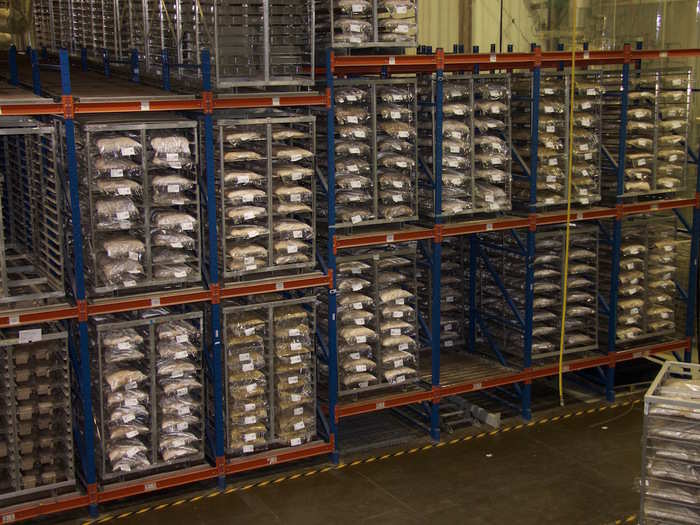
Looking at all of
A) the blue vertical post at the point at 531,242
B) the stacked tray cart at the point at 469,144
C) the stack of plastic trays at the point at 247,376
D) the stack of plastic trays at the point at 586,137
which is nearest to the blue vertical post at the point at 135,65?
the stack of plastic trays at the point at 247,376

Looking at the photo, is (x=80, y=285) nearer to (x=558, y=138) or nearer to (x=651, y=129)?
(x=558, y=138)

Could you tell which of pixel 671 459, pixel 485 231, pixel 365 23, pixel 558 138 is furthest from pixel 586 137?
pixel 671 459

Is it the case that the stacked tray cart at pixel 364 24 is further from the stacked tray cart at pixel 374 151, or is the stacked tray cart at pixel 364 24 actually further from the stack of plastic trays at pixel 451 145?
the stack of plastic trays at pixel 451 145

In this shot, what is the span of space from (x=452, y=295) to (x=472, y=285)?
11.8 inches

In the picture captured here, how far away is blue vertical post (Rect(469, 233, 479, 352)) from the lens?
12070 mm

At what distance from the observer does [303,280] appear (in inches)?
377

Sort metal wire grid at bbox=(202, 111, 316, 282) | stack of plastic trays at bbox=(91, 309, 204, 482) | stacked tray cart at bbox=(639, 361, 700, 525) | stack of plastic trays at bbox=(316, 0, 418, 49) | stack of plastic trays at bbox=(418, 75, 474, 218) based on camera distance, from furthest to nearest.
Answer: stack of plastic trays at bbox=(418, 75, 474, 218)
stack of plastic trays at bbox=(316, 0, 418, 49)
metal wire grid at bbox=(202, 111, 316, 282)
stack of plastic trays at bbox=(91, 309, 204, 482)
stacked tray cart at bbox=(639, 361, 700, 525)

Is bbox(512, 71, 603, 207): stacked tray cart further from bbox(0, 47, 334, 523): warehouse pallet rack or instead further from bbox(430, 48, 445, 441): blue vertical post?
bbox(0, 47, 334, 523): warehouse pallet rack

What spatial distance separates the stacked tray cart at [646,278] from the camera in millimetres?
12109

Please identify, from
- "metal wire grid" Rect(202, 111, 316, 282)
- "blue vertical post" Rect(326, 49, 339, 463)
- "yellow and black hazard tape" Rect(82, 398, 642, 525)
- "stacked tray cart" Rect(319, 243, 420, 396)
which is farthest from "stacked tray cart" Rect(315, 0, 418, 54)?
"yellow and black hazard tape" Rect(82, 398, 642, 525)

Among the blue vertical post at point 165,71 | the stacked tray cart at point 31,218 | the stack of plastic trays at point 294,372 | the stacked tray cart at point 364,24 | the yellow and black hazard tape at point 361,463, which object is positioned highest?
the stacked tray cart at point 364,24

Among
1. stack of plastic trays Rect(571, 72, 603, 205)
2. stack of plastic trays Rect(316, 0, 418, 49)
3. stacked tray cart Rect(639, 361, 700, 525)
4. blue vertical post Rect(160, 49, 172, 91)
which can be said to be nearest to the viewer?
stacked tray cart Rect(639, 361, 700, 525)

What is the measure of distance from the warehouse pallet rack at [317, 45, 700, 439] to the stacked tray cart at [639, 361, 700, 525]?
3799 mm

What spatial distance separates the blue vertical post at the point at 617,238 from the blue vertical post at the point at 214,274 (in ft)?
17.5
